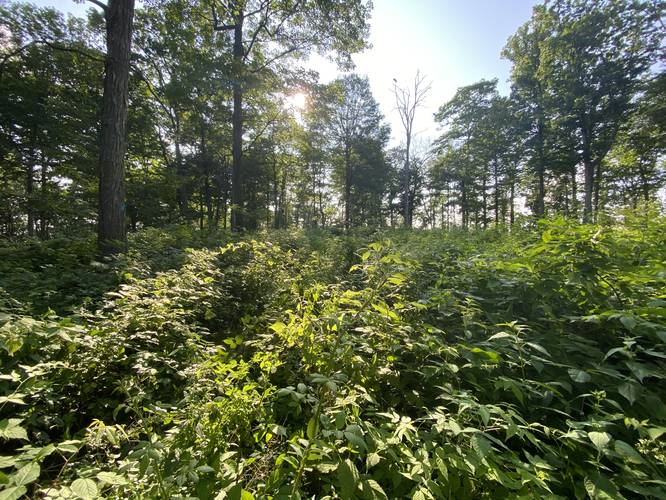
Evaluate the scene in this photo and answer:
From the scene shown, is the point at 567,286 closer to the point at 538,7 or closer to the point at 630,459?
the point at 630,459

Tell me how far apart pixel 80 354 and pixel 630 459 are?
3039 mm

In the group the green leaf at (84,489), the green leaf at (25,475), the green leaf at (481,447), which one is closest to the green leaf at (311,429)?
the green leaf at (481,447)

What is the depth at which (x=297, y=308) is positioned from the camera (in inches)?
81.5

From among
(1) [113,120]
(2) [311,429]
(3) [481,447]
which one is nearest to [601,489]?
(3) [481,447]

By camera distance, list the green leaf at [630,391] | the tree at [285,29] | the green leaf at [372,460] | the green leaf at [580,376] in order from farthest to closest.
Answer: the tree at [285,29]
the green leaf at [580,376]
the green leaf at [630,391]
the green leaf at [372,460]

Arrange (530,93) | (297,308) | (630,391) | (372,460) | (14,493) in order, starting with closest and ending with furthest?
(14,493) < (372,460) < (630,391) < (297,308) < (530,93)

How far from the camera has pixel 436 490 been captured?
0.96 meters

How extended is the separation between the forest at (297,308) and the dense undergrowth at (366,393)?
2cm

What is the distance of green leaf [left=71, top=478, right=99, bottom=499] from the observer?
91 centimetres

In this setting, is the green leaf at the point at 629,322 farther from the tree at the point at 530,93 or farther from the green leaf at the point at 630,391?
the tree at the point at 530,93

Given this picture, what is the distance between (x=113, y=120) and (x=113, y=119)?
2cm

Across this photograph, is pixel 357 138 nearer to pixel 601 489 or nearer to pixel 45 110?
pixel 45 110

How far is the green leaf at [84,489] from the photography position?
2.99ft

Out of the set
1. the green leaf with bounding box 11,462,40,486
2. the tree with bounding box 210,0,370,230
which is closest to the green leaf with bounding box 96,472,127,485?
the green leaf with bounding box 11,462,40,486
